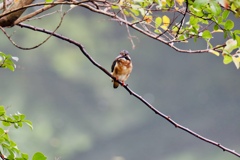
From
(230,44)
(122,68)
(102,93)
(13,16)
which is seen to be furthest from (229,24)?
(102,93)

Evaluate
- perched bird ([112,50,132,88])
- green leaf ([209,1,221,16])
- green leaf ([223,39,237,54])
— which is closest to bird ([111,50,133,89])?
perched bird ([112,50,132,88])

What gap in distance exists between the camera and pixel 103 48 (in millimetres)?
5641


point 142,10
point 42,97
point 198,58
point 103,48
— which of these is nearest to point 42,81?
Answer: point 42,97

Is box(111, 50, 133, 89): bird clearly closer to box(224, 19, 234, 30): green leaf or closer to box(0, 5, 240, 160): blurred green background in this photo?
box(224, 19, 234, 30): green leaf

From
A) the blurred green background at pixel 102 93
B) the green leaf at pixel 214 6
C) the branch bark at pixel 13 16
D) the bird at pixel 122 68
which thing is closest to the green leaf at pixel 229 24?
the green leaf at pixel 214 6

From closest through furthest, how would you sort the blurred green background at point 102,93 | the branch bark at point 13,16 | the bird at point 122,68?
the branch bark at point 13,16
the bird at point 122,68
the blurred green background at point 102,93

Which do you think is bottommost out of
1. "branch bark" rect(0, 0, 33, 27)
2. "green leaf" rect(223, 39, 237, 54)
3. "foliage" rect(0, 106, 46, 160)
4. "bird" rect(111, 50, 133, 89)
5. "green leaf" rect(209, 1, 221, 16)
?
"foliage" rect(0, 106, 46, 160)

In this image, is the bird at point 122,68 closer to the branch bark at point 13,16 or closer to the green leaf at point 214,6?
the branch bark at point 13,16

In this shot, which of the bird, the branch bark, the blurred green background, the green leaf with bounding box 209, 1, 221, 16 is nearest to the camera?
the green leaf with bounding box 209, 1, 221, 16

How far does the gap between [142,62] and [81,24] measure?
62 cm

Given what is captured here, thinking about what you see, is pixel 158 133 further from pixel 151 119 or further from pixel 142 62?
pixel 142 62

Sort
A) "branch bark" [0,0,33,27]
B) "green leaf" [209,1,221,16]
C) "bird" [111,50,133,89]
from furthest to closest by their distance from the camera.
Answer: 1. "bird" [111,50,133,89]
2. "branch bark" [0,0,33,27]
3. "green leaf" [209,1,221,16]

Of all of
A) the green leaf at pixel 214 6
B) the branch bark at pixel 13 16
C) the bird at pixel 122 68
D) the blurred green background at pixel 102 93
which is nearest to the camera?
the green leaf at pixel 214 6

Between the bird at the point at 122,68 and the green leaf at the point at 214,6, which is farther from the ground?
the bird at the point at 122,68
